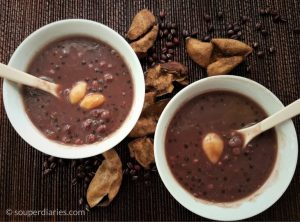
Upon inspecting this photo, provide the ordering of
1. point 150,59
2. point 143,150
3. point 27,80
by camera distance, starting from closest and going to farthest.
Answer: point 27,80 → point 143,150 → point 150,59

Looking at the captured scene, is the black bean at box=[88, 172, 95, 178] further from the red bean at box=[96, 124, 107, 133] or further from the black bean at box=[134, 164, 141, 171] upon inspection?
the red bean at box=[96, 124, 107, 133]

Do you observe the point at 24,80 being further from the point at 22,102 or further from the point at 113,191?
the point at 113,191

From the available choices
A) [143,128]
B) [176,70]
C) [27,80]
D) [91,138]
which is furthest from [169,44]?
[27,80]

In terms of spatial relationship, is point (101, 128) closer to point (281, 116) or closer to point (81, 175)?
point (81, 175)

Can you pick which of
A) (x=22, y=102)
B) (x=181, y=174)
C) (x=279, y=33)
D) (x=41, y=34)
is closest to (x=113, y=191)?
(x=181, y=174)

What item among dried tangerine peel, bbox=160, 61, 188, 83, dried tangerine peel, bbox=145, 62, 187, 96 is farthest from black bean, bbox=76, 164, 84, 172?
dried tangerine peel, bbox=160, 61, 188, 83

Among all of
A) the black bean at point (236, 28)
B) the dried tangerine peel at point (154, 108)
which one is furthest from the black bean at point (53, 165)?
the black bean at point (236, 28)
